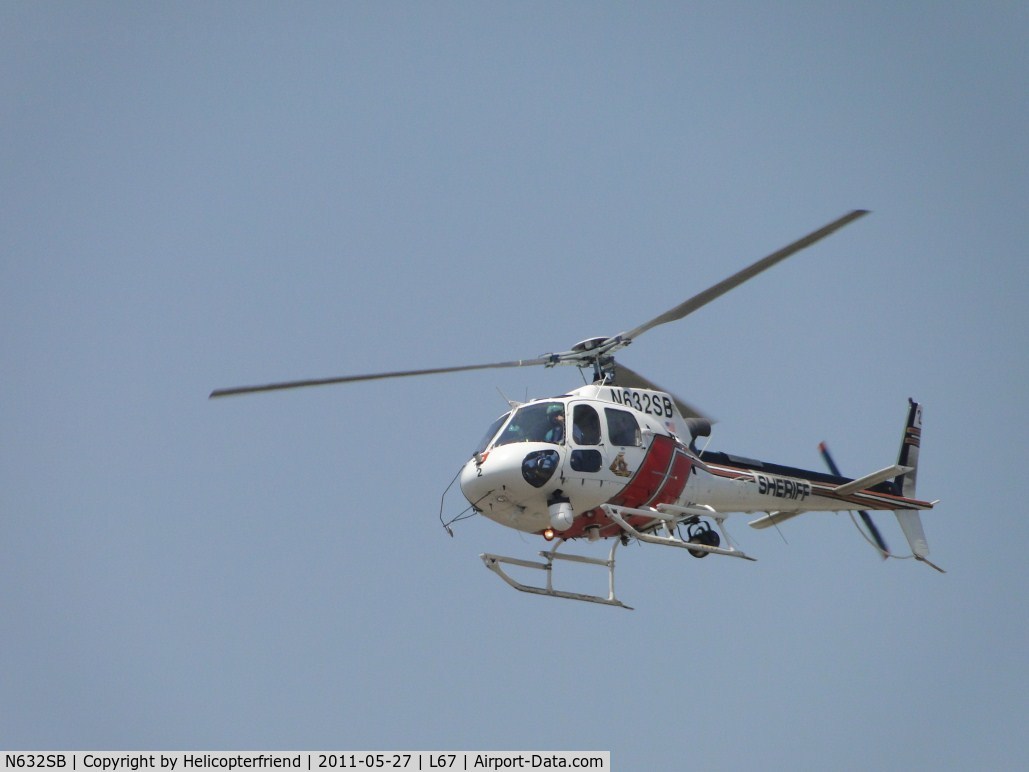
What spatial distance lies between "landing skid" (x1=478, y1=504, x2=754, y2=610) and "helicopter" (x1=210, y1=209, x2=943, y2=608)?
0.05ft

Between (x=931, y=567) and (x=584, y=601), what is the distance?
7252 mm

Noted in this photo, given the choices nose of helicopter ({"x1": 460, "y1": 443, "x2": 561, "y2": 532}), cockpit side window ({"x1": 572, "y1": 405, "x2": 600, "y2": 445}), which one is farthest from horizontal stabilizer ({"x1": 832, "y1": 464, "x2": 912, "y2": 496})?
nose of helicopter ({"x1": 460, "y1": 443, "x2": 561, "y2": 532})

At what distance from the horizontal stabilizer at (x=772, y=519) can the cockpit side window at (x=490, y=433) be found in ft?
17.8

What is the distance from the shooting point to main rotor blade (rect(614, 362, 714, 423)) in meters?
21.7

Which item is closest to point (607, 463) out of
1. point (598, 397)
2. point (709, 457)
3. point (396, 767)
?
point (598, 397)

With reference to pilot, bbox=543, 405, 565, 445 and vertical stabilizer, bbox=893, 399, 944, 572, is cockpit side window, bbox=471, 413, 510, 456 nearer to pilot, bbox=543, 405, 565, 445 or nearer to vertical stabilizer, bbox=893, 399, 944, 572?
pilot, bbox=543, 405, 565, 445

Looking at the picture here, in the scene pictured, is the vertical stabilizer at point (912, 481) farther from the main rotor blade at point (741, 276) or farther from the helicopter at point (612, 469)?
the main rotor blade at point (741, 276)

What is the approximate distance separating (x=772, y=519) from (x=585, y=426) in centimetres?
512

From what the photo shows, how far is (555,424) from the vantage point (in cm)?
1977

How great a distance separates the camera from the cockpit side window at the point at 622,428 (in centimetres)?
2020

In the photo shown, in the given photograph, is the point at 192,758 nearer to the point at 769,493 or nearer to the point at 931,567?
the point at 769,493

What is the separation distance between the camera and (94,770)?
1805 centimetres

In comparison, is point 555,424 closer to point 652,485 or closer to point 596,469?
point 596,469

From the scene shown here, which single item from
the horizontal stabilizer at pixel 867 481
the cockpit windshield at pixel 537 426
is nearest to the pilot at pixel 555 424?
the cockpit windshield at pixel 537 426
